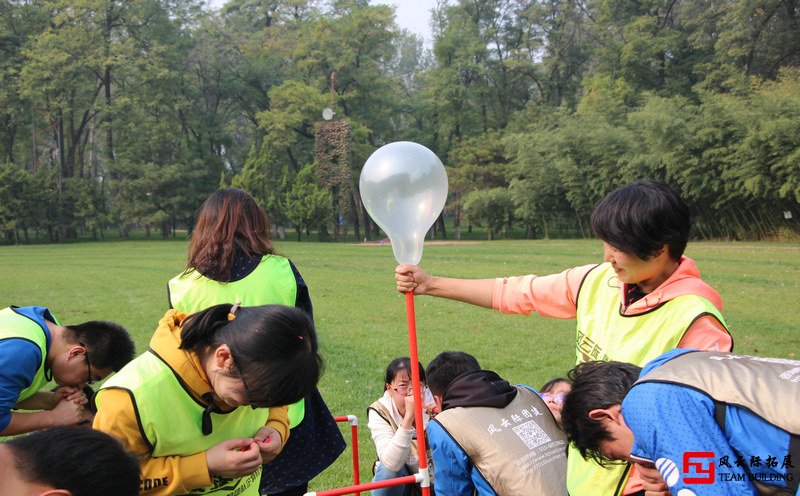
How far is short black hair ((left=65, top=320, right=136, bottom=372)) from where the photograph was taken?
9.21ft

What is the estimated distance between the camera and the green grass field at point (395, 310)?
7.27m

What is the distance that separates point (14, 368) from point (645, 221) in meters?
2.38

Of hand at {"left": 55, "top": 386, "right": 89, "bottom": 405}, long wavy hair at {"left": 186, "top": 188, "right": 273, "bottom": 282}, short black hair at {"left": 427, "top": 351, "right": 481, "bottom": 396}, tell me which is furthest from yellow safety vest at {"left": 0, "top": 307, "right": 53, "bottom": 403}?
short black hair at {"left": 427, "top": 351, "right": 481, "bottom": 396}

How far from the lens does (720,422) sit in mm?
1401

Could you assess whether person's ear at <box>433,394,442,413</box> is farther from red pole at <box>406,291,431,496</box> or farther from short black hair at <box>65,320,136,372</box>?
short black hair at <box>65,320,136,372</box>

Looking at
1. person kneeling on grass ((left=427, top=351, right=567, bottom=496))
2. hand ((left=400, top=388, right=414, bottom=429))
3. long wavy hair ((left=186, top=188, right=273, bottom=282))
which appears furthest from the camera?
hand ((left=400, top=388, right=414, bottom=429))

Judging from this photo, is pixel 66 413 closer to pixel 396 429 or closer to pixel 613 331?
pixel 396 429

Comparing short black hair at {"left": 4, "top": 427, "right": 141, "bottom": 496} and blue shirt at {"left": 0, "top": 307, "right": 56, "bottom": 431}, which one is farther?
blue shirt at {"left": 0, "top": 307, "right": 56, "bottom": 431}

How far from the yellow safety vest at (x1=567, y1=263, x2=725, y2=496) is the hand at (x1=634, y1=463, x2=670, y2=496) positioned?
0.34 metres

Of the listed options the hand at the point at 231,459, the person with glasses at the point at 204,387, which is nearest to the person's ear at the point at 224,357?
the person with glasses at the point at 204,387

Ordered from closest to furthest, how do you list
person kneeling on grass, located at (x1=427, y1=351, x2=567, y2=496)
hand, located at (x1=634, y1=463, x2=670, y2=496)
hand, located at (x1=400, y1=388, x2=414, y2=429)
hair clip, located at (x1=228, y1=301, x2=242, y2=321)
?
hand, located at (x1=634, y1=463, x2=670, y2=496) → hair clip, located at (x1=228, y1=301, x2=242, y2=321) → person kneeling on grass, located at (x1=427, y1=351, x2=567, y2=496) → hand, located at (x1=400, y1=388, x2=414, y2=429)

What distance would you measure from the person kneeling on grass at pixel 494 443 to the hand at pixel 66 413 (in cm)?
158

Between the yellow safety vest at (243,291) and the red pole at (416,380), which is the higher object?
the yellow safety vest at (243,291)

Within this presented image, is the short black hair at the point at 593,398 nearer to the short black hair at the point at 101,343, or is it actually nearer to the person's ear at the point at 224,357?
the person's ear at the point at 224,357
